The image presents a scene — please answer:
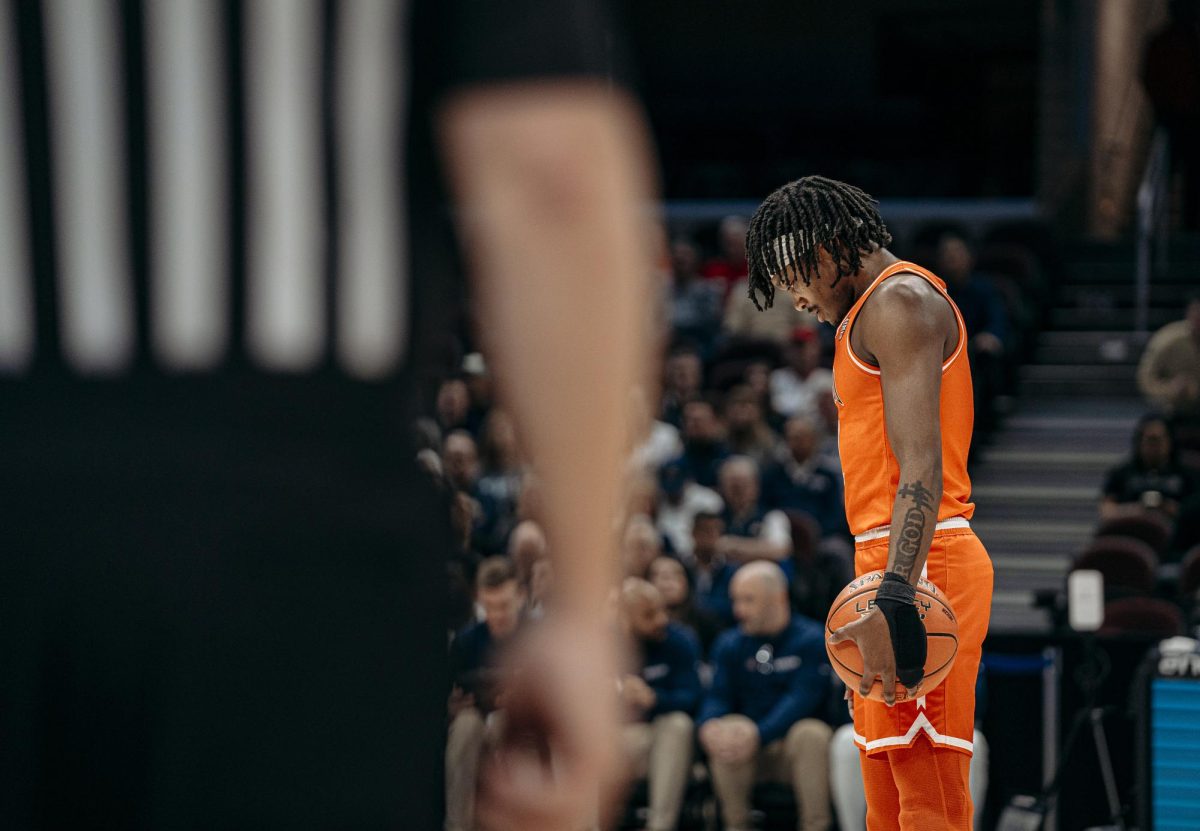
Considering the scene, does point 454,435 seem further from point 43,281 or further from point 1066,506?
point 43,281

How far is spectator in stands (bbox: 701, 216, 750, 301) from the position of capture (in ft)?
44.8

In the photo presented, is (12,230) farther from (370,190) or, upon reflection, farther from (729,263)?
(729,263)

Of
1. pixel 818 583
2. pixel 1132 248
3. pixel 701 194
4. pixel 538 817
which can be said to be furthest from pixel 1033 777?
pixel 701 194

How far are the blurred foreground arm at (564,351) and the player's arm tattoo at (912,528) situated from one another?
2245 mm

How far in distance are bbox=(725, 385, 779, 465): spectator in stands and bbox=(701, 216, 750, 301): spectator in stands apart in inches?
115

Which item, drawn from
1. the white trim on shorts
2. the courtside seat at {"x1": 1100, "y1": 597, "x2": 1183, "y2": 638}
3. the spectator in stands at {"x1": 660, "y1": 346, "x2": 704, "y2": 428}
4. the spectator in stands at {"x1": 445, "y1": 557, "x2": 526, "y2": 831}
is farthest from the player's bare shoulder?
the spectator in stands at {"x1": 660, "y1": 346, "x2": 704, "y2": 428}

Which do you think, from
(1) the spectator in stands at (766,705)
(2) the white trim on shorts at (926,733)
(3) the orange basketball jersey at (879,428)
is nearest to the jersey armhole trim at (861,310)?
(3) the orange basketball jersey at (879,428)

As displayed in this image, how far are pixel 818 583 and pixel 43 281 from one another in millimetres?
7526

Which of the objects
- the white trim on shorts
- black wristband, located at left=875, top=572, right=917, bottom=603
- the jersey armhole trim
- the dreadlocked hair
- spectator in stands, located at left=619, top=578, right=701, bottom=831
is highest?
the dreadlocked hair

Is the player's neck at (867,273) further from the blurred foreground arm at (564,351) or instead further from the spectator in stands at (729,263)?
the spectator in stands at (729,263)

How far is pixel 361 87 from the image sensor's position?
4.28 feet

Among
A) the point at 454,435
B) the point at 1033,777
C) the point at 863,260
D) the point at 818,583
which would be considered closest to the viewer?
the point at 863,260

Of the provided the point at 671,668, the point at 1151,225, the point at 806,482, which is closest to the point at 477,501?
the point at 806,482

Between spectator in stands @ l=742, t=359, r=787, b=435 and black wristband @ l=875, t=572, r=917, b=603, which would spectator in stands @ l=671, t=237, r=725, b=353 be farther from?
black wristband @ l=875, t=572, r=917, b=603
